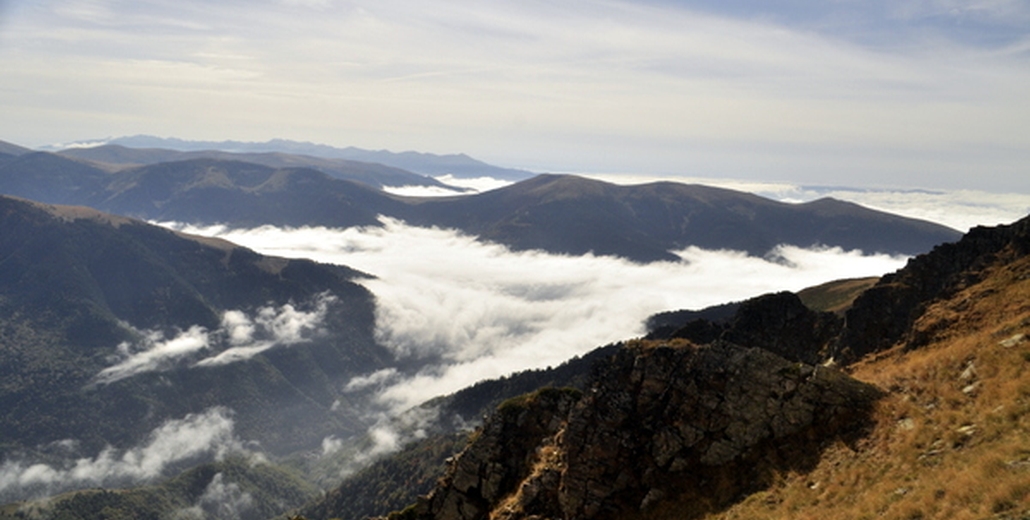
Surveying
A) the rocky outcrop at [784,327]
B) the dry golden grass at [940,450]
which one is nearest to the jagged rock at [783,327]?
the rocky outcrop at [784,327]

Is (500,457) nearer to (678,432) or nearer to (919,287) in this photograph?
(678,432)

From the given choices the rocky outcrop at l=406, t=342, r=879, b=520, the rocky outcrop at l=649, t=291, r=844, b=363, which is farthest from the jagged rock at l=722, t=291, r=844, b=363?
the rocky outcrop at l=406, t=342, r=879, b=520

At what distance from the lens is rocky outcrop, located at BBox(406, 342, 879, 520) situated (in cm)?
3675

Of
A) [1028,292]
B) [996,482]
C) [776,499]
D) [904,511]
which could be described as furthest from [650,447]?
[1028,292]

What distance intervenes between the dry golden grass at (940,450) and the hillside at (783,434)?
96mm

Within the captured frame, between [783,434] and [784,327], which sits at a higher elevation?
[783,434]

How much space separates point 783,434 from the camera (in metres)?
37.3

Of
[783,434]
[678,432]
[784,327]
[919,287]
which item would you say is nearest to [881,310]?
[919,287]

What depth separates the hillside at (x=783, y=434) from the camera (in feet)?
96.8

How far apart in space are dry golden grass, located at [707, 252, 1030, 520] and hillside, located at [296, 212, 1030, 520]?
0.32ft

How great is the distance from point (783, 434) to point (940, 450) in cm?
865

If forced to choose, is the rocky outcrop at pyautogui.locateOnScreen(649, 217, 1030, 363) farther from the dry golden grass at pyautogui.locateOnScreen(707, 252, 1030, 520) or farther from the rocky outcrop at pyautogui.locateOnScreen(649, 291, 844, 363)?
the dry golden grass at pyautogui.locateOnScreen(707, 252, 1030, 520)

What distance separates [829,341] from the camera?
7650cm

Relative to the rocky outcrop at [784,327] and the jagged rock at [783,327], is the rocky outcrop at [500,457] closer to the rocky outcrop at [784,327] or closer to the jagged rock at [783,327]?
the rocky outcrop at [784,327]
